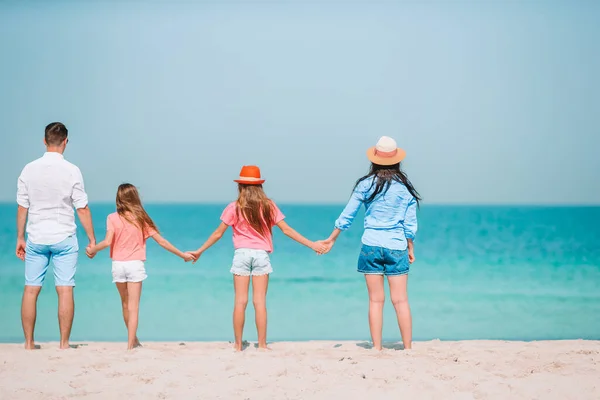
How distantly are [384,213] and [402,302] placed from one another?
779 mm

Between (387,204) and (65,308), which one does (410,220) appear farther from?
(65,308)

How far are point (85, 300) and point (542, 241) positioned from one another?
26.4 m

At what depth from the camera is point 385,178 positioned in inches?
239

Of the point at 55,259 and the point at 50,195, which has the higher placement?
the point at 50,195

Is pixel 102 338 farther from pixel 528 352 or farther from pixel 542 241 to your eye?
pixel 542 241

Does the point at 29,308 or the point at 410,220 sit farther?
the point at 410,220

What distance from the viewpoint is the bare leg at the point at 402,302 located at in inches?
240

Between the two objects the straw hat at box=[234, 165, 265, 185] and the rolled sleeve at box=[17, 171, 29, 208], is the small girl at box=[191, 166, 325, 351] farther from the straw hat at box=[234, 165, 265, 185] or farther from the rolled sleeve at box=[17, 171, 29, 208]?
the rolled sleeve at box=[17, 171, 29, 208]

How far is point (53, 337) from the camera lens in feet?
31.3

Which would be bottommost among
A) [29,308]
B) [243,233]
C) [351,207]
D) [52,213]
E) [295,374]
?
[295,374]

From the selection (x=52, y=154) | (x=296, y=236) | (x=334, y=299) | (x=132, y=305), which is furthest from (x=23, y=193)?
(x=334, y=299)

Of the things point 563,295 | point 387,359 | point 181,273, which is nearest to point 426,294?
point 563,295

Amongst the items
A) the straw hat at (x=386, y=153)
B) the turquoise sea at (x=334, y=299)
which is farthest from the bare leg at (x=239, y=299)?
the turquoise sea at (x=334, y=299)

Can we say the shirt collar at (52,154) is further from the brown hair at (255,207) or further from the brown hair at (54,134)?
the brown hair at (255,207)
